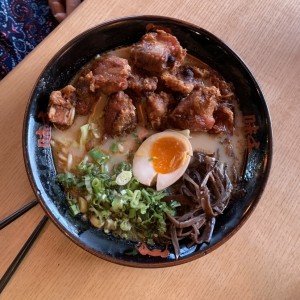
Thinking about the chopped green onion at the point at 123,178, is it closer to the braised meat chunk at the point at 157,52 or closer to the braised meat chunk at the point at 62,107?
the braised meat chunk at the point at 62,107

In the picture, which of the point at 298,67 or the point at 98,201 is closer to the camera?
the point at 98,201

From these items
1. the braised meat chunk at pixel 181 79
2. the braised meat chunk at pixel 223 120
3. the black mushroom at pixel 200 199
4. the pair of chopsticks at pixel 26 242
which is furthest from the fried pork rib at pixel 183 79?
the pair of chopsticks at pixel 26 242

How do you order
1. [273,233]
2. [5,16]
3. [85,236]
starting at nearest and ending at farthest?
[85,236] → [273,233] → [5,16]

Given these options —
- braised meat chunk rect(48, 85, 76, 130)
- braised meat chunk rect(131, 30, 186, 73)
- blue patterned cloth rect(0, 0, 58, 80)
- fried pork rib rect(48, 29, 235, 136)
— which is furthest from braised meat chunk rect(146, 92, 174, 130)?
blue patterned cloth rect(0, 0, 58, 80)

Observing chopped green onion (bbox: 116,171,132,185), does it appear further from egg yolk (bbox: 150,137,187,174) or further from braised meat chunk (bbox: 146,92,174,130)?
braised meat chunk (bbox: 146,92,174,130)

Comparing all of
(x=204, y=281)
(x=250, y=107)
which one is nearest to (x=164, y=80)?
(x=250, y=107)

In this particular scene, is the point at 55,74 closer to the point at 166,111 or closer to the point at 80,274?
the point at 166,111

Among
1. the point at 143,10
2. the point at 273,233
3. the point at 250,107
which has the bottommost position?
the point at 273,233
